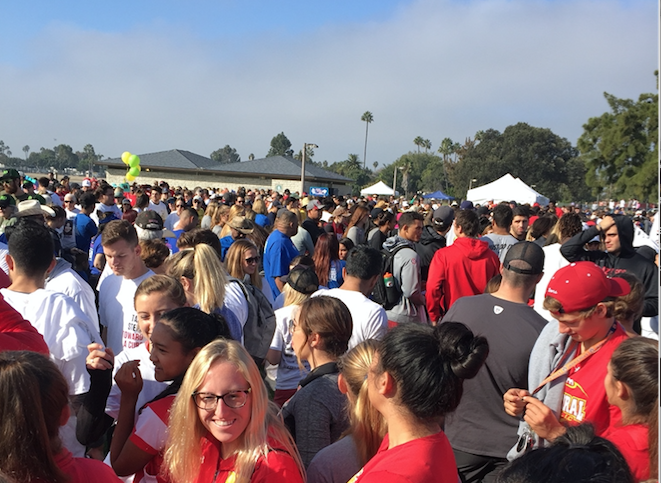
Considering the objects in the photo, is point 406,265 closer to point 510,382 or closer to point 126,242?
point 510,382

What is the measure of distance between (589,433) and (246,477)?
49.8 inches

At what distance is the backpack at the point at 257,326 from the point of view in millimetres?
4191

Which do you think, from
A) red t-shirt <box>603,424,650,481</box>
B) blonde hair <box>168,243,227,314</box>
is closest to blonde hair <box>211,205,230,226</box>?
blonde hair <box>168,243,227,314</box>

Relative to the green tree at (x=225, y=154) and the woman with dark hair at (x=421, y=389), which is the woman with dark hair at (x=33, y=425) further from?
the green tree at (x=225, y=154)

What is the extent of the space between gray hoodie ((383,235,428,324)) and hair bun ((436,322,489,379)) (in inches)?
136

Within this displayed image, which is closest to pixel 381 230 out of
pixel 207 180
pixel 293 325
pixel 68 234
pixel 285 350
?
pixel 68 234

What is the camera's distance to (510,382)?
11.1 ft

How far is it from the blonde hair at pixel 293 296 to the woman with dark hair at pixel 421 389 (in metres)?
2.44

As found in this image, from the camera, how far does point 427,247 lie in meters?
6.93

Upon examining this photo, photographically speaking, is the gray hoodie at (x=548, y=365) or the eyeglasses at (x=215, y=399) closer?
the eyeglasses at (x=215, y=399)

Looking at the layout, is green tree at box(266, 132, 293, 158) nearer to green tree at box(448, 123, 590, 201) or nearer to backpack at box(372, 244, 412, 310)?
green tree at box(448, 123, 590, 201)

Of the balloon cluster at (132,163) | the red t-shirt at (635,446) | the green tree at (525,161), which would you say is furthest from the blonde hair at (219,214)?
the green tree at (525,161)

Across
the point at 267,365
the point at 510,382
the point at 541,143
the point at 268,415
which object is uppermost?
the point at 541,143

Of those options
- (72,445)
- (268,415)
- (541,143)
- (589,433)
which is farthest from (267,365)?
(541,143)
